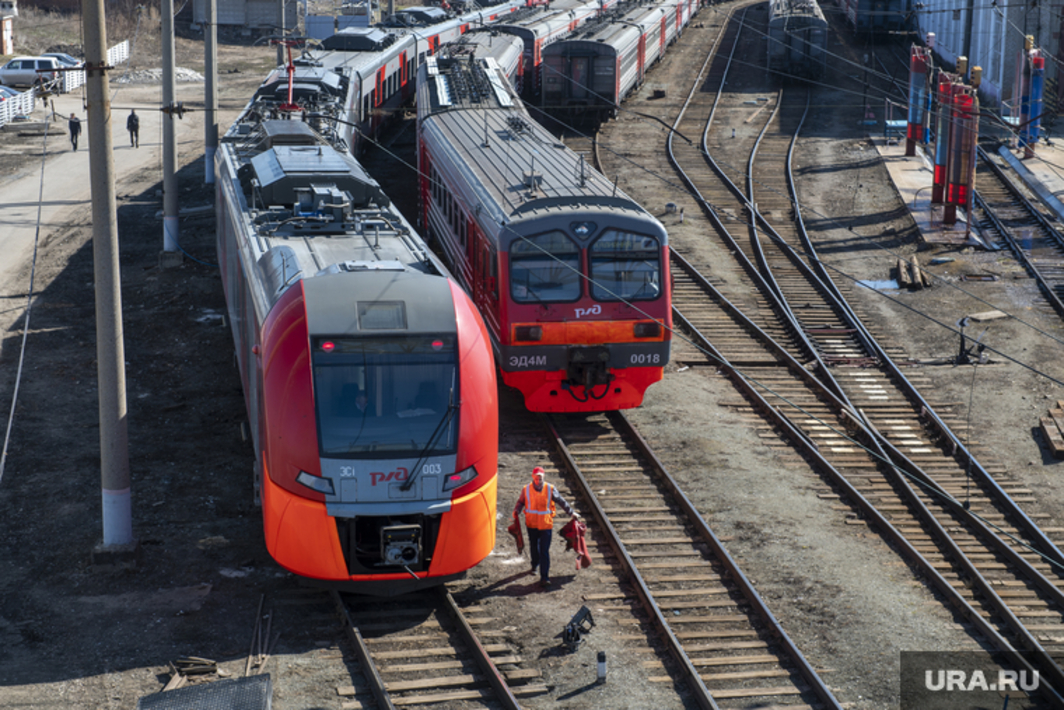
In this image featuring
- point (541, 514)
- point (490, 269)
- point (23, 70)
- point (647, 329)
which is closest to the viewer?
point (541, 514)

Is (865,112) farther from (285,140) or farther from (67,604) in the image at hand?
(67,604)

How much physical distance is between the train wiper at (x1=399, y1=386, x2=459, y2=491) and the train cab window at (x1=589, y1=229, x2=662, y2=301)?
5.29 meters

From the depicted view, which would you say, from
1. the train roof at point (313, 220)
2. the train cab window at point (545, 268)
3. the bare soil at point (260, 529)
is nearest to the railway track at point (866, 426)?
the bare soil at point (260, 529)

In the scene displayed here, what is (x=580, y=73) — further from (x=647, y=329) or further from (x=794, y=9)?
(x=647, y=329)

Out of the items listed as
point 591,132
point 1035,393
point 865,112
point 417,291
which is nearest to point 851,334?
point 1035,393

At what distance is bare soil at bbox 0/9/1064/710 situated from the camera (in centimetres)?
1051

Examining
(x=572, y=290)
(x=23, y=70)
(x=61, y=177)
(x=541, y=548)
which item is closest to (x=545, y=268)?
(x=572, y=290)

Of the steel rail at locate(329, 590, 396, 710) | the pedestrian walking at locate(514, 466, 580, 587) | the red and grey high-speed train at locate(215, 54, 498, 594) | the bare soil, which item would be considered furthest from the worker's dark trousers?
the steel rail at locate(329, 590, 396, 710)

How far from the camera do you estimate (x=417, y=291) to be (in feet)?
36.8

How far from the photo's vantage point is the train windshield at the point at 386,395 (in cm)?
1061

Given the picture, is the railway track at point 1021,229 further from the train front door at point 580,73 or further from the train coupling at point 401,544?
the train coupling at point 401,544

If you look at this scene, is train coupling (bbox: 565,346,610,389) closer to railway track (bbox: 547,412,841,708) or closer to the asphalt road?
railway track (bbox: 547,412,841,708)

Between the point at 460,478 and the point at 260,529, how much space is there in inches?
135

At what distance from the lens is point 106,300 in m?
12.2
